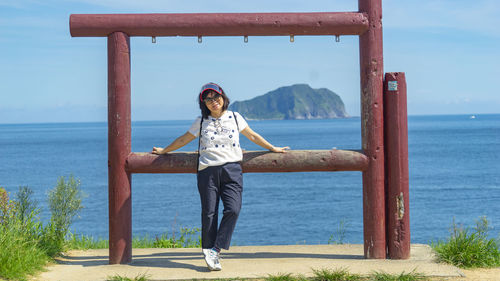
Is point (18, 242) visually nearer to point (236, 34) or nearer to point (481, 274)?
point (236, 34)

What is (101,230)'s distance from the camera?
72.7 ft

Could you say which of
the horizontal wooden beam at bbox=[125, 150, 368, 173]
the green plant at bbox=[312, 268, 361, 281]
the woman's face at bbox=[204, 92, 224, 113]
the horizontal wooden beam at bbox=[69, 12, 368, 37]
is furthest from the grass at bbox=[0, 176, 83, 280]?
the green plant at bbox=[312, 268, 361, 281]

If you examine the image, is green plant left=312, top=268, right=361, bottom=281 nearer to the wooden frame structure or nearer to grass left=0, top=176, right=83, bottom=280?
the wooden frame structure

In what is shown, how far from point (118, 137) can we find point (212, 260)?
1.64m

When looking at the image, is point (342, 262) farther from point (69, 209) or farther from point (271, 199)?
point (271, 199)

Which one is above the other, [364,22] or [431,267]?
[364,22]

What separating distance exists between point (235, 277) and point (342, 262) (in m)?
1.28

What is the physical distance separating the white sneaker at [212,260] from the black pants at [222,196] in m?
0.07

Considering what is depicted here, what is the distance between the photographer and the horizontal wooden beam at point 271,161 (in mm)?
5750

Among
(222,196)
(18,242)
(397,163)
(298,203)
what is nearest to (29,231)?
(18,242)

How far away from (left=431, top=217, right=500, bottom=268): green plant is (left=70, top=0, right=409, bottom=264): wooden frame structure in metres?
0.45

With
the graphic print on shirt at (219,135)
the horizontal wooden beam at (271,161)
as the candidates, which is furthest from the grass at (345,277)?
the graphic print on shirt at (219,135)

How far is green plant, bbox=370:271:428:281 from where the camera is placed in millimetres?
5065

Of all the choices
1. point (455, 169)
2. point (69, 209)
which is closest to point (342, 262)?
point (69, 209)
